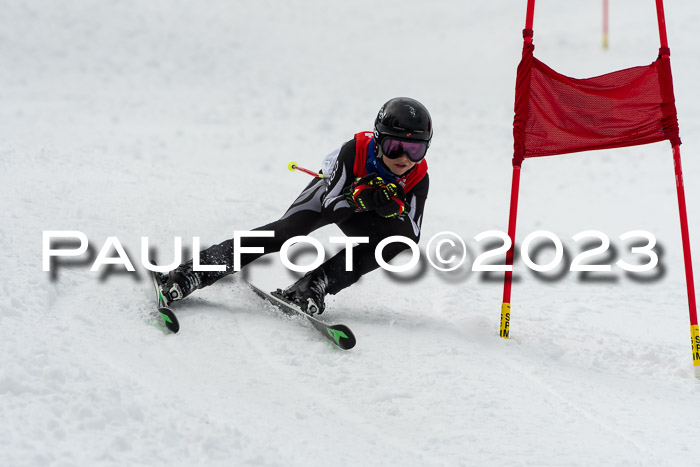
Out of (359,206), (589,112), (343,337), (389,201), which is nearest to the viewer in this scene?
(343,337)

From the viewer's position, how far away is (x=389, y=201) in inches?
168

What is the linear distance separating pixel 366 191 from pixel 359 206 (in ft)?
0.45

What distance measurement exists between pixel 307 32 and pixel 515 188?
56.4 feet

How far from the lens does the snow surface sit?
2.86 meters

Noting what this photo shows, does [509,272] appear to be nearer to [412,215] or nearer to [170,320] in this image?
[412,215]

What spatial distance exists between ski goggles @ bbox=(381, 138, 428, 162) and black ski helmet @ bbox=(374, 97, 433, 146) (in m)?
0.03

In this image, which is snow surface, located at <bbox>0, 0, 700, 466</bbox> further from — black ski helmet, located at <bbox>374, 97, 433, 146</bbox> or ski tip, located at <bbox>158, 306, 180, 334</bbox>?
black ski helmet, located at <bbox>374, 97, 433, 146</bbox>

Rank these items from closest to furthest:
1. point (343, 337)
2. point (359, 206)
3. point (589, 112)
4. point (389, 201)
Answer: point (343, 337) < point (389, 201) < point (359, 206) < point (589, 112)

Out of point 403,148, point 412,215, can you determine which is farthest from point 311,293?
point 403,148

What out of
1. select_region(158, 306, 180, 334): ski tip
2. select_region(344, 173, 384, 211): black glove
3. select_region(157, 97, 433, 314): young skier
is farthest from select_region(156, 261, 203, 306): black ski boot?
select_region(344, 173, 384, 211): black glove

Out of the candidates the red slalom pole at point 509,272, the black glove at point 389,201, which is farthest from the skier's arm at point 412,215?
the red slalom pole at point 509,272

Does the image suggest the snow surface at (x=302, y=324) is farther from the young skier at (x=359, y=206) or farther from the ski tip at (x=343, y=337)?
the young skier at (x=359, y=206)

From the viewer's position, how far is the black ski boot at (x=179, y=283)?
434 cm

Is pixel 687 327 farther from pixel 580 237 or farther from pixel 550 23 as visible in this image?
pixel 550 23
